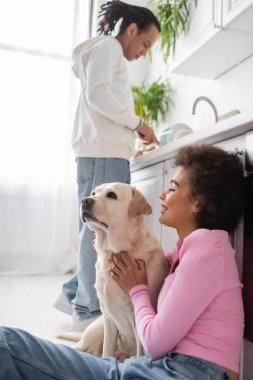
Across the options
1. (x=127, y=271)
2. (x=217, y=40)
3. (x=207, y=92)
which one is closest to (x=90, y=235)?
(x=127, y=271)

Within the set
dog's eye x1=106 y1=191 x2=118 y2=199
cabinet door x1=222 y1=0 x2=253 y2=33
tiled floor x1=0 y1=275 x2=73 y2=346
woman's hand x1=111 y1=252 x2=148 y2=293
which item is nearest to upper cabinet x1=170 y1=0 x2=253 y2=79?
cabinet door x1=222 y1=0 x2=253 y2=33

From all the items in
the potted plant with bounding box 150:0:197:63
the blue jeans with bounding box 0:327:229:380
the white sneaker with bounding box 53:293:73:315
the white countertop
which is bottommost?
the white sneaker with bounding box 53:293:73:315

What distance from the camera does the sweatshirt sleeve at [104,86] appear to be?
5.24ft

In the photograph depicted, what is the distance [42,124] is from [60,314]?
A: 1816 millimetres

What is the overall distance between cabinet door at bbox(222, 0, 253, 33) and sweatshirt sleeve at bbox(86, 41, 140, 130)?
56 cm

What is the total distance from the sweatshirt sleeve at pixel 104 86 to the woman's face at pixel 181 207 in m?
0.63

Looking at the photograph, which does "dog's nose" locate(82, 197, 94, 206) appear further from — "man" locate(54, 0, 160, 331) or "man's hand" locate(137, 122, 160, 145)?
"man's hand" locate(137, 122, 160, 145)

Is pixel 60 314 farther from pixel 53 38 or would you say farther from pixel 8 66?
pixel 53 38

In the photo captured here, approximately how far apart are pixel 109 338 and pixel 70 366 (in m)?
0.45

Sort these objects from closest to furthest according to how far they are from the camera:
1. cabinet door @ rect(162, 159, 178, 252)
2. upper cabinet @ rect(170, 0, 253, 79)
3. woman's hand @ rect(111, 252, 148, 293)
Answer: woman's hand @ rect(111, 252, 148, 293), cabinet door @ rect(162, 159, 178, 252), upper cabinet @ rect(170, 0, 253, 79)

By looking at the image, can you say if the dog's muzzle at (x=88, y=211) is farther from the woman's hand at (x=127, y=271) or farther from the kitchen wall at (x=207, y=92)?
the kitchen wall at (x=207, y=92)

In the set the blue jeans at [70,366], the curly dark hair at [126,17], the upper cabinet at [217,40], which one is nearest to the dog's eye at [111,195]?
the blue jeans at [70,366]

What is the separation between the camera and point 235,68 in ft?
7.06

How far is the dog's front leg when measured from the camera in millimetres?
1232
